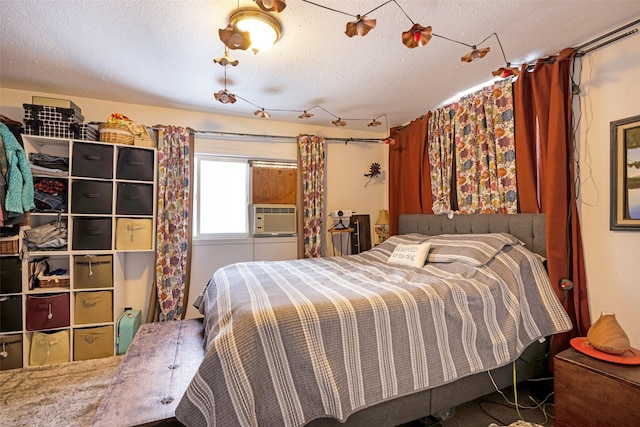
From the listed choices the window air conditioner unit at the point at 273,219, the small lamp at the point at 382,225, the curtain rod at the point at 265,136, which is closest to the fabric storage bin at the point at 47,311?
the window air conditioner unit at the point at 273,219

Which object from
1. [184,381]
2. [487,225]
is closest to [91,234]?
[184,381]

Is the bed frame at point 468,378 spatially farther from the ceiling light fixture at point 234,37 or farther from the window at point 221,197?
the window at point 221,197

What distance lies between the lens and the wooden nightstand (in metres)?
1.20

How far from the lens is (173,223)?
115 inches

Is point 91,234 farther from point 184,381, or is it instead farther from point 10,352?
point 184,381

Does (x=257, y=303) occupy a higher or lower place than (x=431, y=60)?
lower

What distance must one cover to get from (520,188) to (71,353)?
404 cm

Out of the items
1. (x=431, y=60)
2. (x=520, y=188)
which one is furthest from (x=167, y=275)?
(x=520, y=188)

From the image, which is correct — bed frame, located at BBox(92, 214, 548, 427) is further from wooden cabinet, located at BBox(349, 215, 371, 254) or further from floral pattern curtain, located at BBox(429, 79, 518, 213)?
wooden cabinet, located at BBox(349, 215, 371, 254)

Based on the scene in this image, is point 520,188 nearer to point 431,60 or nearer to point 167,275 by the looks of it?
point 431,60

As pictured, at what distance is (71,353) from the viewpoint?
2428mm

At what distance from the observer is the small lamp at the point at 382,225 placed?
11.8 feet

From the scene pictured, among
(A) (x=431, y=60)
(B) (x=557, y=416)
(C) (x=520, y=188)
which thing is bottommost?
(B) (x=557, y=416)

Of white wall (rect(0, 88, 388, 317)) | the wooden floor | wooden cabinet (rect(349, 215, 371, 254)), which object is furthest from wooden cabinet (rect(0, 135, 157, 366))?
wooden cabinet (rect(349, 215, 371, 254))
